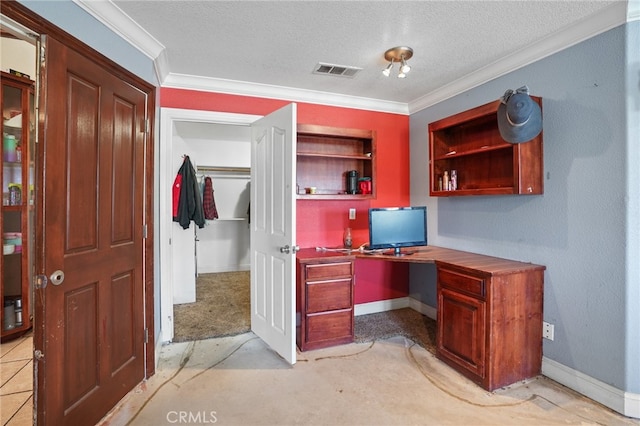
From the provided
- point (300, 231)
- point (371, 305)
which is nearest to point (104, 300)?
point (300, 231)

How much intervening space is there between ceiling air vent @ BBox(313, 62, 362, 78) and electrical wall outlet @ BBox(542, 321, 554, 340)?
2.54 metres

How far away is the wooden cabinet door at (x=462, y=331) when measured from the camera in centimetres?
218

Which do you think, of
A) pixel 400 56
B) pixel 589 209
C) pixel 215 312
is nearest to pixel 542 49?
pixel 400 56

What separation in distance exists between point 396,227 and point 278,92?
1828 millimetres

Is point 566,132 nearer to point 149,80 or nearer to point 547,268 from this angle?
point 547,268

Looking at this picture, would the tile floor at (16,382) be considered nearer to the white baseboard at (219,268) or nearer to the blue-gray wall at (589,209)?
the white baseboard at (219,268)

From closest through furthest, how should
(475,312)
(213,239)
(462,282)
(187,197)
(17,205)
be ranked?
(475,312) → (462,282) → (17,205) → (187,197) → (213,239)

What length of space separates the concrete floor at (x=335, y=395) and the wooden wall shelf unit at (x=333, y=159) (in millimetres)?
1558

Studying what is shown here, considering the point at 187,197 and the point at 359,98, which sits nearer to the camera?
the point at 359,98

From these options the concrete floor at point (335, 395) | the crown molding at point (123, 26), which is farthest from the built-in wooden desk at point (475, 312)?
the crown molding at point (123, 26)

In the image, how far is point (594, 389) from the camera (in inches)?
79.4

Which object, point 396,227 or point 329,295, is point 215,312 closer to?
point 329,295

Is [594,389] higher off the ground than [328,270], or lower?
lower

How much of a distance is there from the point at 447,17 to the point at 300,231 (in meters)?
2.21
